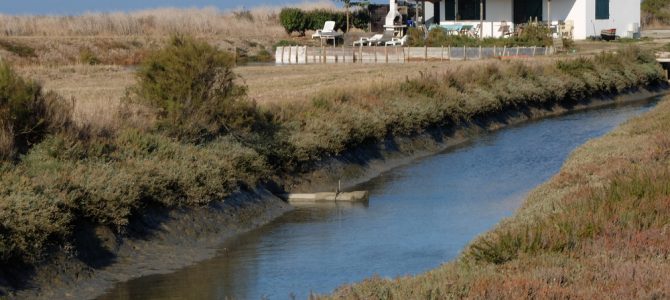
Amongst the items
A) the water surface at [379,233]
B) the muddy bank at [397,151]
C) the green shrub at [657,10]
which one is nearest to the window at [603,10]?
the muddy bank at [397,151]

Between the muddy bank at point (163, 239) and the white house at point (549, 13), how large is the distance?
42931 millimetres

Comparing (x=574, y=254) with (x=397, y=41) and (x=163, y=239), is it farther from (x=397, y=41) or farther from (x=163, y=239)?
(x=397, y=41)

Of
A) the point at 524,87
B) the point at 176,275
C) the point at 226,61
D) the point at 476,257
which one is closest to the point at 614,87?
the point at 524,87

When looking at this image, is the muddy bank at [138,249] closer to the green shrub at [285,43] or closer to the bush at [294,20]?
the green shrub at [285,43]

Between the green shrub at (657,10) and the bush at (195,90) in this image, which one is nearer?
the bush at (195,90)

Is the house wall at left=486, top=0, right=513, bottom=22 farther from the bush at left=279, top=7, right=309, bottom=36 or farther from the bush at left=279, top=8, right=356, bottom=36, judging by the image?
the bush at left=279, top=7, right=309, bottom=36

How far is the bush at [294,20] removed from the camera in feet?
292

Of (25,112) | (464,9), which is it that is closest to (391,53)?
(464,9)

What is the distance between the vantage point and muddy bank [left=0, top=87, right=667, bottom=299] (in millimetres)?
14547

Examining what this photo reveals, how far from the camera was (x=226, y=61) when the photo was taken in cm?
2320

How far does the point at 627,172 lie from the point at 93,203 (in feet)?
26.2

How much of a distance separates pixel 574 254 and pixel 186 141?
38.1ft

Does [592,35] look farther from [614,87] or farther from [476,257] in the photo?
[476,257]

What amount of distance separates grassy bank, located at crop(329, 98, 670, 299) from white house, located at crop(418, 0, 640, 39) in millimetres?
52654
